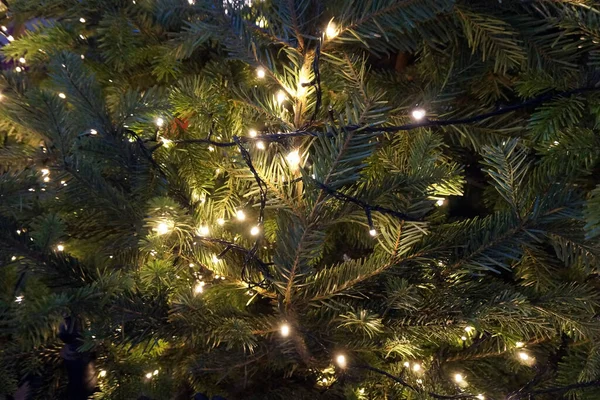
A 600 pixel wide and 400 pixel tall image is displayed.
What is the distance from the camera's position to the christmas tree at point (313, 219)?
48 cm

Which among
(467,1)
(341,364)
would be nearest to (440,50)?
(467,1)

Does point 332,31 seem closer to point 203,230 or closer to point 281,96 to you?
point 281,96

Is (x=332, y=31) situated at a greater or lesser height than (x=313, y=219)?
greater

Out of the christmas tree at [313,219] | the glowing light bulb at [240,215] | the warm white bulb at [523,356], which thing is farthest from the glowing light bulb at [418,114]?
the warm white bulb at [523,356]

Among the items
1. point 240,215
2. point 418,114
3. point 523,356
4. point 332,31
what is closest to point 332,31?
point 332,31

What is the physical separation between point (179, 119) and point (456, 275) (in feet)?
1.46

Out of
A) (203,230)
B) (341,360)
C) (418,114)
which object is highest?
(418,114)

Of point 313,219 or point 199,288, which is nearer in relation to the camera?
point 313,219

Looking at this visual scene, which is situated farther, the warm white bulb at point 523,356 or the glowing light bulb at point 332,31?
the warm white bulb at point 523,356

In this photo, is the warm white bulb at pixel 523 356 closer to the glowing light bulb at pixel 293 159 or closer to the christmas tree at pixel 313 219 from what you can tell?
the christmas tree at pixel 313 219

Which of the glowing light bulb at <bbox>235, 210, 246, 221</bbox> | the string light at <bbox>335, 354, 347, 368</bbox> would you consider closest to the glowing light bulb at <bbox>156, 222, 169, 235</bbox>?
the glowing light bulb at <bbox>235, 210, 246, 221</bbox>

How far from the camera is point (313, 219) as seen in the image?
455 mm

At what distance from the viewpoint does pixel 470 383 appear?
637 millimetres

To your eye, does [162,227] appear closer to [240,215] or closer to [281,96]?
[240,215]
